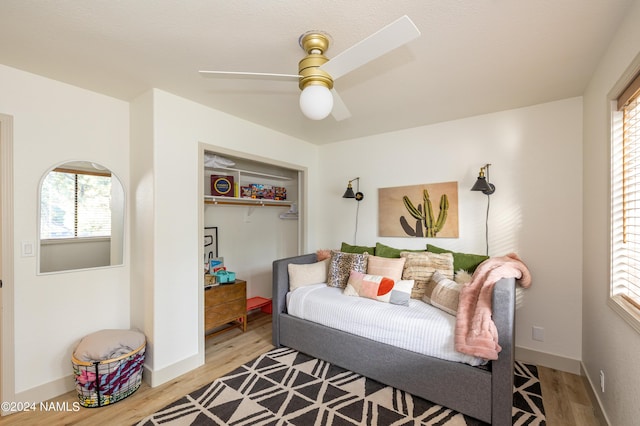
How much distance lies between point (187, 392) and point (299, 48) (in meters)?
2.65

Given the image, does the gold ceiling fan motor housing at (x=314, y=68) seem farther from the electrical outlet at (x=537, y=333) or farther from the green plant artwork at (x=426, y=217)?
the electrical outlet at (x=537, y=333)

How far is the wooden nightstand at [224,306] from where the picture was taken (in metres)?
2.93

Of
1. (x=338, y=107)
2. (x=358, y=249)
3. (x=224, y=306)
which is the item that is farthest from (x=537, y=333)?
(x=224, y=306)

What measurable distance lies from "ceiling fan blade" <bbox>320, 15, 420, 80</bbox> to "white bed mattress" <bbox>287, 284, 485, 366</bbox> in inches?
72.1

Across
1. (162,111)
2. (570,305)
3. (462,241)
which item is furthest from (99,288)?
(570,305)

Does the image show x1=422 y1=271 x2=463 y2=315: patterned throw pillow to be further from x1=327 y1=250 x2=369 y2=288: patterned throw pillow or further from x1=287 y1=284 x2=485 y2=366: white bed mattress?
x1=327 y1=250 x2=369 y2=288: patterned throw pillow

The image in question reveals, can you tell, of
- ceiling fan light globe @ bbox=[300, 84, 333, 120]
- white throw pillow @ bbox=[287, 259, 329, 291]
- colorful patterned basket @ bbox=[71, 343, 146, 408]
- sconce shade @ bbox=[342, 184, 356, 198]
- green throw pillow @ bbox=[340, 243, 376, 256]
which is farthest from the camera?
sconce shade @ bbox=[342, 184, 356, 198]

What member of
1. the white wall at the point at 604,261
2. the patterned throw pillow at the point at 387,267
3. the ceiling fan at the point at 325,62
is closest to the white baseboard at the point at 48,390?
the ceiling fan at the point at 325,62

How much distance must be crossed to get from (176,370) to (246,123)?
248 centimetres

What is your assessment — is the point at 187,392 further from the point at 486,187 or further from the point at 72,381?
the point at 486,187

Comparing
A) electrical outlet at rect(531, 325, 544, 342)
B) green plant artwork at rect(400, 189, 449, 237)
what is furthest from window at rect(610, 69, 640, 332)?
green plant artwork at rect(400, 189, 449, 237)

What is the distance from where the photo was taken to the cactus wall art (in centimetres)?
306

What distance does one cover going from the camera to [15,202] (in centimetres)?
205

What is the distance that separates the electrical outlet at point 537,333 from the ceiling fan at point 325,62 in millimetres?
2779
